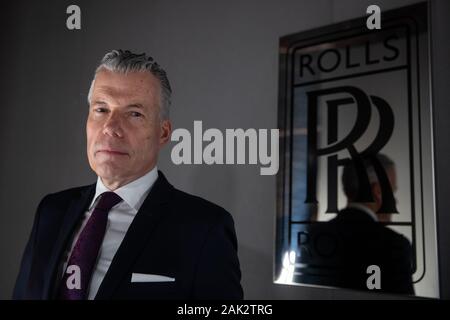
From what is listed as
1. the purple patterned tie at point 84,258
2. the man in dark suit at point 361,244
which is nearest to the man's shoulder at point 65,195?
the purple patterned tie at point 84,258

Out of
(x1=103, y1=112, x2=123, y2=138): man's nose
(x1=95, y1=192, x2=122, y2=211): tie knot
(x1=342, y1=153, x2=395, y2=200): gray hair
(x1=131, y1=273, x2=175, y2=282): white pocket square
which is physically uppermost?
(x1=103, y1=112, x2=123, y2=138): man's nose

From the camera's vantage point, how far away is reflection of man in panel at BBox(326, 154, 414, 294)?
113 cm

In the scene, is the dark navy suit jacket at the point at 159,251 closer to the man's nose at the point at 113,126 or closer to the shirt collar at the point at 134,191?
the shirt collar at the point at 134,191

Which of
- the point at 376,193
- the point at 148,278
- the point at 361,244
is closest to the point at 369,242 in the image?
the point at 361,244

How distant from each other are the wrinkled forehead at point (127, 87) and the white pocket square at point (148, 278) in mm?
472

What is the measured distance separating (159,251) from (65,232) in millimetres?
287

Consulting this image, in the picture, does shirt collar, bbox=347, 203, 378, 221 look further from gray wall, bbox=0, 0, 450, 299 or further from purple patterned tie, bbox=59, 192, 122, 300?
purple patterned tie, bbox=59, 192, 122, 300

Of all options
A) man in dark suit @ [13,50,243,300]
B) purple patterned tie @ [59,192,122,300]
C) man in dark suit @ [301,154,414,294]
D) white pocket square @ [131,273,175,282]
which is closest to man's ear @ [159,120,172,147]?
man in dark suit @ [13,50,243,300]

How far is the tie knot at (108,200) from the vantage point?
3.44 feet

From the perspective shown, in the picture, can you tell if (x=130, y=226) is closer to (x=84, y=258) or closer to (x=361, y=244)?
(x=84, y=258)

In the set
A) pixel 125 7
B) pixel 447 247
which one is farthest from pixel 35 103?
pixel 447 247

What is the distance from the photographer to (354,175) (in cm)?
122

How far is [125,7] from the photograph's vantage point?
1340 mm

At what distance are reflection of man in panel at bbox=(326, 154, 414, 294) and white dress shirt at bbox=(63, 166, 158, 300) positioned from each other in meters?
0.62
